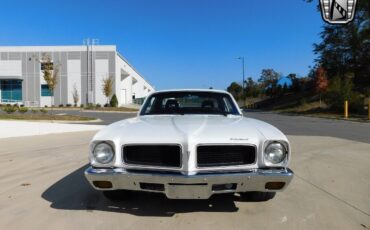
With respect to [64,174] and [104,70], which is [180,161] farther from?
[104,70]

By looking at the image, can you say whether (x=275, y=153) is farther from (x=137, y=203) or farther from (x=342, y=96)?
(x=342, y=96)

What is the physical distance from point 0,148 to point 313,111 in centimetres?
3385

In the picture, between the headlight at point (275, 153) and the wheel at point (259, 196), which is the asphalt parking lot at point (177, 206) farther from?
the headlight at point (275, 153)

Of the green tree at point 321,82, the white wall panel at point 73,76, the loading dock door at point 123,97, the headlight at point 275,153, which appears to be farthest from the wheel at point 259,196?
the loading dock door at point 123,97

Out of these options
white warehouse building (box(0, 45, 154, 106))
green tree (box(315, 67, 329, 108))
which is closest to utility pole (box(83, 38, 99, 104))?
white warehouse building (box(0, 45, 154, 106))

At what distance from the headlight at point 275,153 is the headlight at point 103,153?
163cm

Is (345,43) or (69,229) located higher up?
(345,43)

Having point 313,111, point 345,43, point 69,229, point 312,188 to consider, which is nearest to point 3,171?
point 69,229

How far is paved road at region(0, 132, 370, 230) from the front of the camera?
149 inches

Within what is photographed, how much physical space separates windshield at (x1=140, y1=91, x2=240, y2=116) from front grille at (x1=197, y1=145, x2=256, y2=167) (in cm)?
156

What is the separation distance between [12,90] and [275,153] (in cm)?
5707

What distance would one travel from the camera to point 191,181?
3.50m

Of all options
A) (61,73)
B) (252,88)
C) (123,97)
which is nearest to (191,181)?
(61,73)

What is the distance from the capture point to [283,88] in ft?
187
